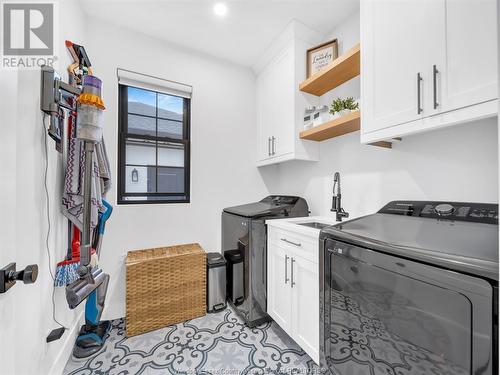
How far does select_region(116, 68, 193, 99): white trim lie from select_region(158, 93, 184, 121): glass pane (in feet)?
0.31

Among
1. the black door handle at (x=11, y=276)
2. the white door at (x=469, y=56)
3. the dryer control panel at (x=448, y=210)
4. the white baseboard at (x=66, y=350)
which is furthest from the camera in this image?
the white baseboard at (x=66, y=350)

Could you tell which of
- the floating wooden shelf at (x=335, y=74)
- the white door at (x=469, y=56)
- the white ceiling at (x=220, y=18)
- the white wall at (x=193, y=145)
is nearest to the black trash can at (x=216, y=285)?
the white wall at (x=193, y=145)

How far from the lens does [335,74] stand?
1.79 meters

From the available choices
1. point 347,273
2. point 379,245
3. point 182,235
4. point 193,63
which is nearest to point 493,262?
point 379,245

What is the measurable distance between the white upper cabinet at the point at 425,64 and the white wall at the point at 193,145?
5.17 feet

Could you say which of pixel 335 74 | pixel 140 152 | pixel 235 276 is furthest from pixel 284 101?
pixel 235 276

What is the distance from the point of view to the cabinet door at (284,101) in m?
2.09

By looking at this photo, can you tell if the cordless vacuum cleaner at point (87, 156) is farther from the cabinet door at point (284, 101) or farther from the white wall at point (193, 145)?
the cabinet door at point (284, 101)

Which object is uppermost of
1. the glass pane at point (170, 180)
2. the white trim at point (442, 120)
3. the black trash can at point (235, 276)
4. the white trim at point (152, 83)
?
the white trim at point (152, 83)

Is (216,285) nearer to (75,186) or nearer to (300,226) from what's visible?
(300,226)

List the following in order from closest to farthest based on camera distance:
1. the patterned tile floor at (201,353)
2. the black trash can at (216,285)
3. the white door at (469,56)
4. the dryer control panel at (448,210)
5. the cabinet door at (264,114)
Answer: the white door at (469,56) < the dryer control panel at (448,210) < the patterned tile floor at (201,353) < the black trash can at (216,285) < the cabinet door at (264,114)

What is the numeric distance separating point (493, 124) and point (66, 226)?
2729mm

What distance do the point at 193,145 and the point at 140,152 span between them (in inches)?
22.1

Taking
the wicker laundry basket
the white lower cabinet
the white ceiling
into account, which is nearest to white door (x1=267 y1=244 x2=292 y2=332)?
the white lower cabinet
